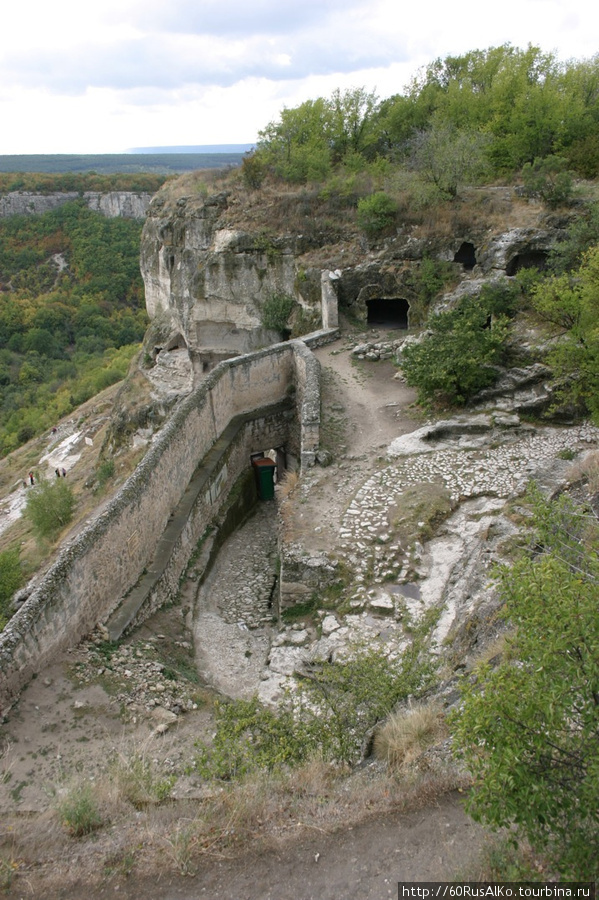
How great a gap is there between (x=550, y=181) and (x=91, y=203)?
248 ft

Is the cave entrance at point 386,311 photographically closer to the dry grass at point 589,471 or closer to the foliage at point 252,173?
the foliage at point 252,173

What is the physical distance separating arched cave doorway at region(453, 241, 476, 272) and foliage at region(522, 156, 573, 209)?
219 cm

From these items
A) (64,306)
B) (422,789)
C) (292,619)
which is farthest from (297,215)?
(64,306)

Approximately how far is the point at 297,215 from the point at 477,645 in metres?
17.6

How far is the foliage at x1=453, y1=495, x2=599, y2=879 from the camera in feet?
8.70

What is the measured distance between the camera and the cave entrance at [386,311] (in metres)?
18.7

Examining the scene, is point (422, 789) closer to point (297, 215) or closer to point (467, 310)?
point (467, 310)

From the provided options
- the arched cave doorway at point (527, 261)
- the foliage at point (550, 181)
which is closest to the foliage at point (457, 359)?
the arched cave doorway at point (527, 261)

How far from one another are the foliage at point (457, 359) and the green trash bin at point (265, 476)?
3.86m

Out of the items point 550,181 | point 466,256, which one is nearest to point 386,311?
point 466,256

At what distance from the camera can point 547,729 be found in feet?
9.20

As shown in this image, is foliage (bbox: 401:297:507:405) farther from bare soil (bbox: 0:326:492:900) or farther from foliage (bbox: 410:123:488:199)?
bare soil (bbox: 0:326:492:900)

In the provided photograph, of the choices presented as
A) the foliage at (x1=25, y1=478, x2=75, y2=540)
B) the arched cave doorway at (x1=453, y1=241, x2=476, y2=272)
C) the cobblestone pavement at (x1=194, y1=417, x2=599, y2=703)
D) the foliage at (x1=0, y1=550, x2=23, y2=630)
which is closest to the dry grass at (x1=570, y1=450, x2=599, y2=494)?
the cobblestone pavement at (x1=194, y1=417, x2=599, y2=703)

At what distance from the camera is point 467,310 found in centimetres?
1264
